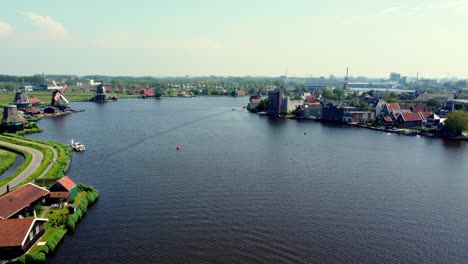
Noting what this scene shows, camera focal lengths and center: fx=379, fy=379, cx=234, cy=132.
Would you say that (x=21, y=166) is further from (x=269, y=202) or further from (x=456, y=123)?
(x=456, y=123)

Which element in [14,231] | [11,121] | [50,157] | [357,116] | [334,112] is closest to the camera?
[14,231]

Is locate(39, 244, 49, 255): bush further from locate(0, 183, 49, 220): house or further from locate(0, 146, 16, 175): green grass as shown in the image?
locate(0, 146, 16, 175): green grass

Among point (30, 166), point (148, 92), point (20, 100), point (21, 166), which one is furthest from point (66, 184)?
point (148, 92)

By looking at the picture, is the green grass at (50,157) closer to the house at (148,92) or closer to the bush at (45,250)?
the bush at (45,250)

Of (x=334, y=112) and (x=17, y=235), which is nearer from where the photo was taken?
(x=17, y=235)

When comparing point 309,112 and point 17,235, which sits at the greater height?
point 309,112

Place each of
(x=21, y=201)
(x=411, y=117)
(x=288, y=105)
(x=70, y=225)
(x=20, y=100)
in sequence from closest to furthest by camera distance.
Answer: (x=70, y=225)
(x=21, y=201)
(x=411, y=117)
(x=20, y=100)
(x=288, y=105)
